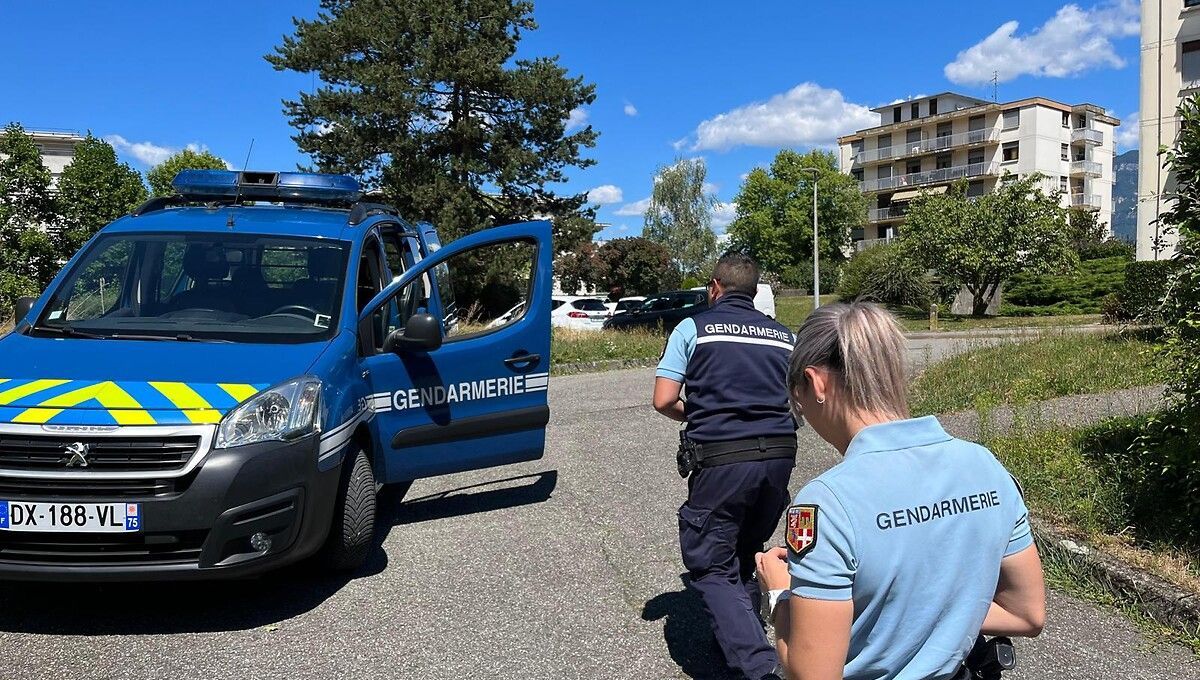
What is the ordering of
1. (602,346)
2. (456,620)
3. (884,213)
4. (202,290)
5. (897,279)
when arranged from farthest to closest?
(884,213)
(897,279)
(602,346)
(202,290)
(456,620)

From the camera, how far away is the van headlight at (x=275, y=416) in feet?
13.3

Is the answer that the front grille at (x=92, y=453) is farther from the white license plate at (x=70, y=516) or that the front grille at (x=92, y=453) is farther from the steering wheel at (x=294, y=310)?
the steering wheel at (x=294, y=310)

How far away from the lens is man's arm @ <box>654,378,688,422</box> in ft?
12.0

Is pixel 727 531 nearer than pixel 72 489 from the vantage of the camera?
Yes

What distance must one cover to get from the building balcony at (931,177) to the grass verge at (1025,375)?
6269 centimetres

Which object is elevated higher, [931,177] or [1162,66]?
[931,177]

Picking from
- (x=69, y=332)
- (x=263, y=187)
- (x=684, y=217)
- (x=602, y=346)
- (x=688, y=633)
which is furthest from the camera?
(x=684, y=217)

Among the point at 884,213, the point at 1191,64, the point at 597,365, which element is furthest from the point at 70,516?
the point at 884,213

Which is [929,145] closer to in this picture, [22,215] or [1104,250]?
[1104,250]

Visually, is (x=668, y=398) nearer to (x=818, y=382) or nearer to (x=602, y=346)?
(x=818, y=382)

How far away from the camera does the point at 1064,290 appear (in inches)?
1378

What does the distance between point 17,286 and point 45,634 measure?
16.3m

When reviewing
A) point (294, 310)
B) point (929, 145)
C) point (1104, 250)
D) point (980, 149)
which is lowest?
point (294, 310)

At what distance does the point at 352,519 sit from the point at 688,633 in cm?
189
